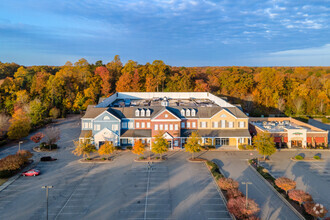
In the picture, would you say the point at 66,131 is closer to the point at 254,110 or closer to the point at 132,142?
the point at 132,142

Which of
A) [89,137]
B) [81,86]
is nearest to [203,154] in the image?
[89,137]

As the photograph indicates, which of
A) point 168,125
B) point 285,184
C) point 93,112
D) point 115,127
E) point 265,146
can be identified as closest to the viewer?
point 285,184

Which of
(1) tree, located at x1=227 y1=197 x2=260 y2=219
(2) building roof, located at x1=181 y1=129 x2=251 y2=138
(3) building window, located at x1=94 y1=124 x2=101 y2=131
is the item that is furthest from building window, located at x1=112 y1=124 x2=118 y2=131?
(1) tree, located at x1=227 y1=197 x2=260 y2=219

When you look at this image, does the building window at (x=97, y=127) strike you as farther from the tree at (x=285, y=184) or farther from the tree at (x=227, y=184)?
the tree at (x=285, y=184)

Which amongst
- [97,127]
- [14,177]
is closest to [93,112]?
[97,127]

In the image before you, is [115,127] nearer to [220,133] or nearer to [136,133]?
[136,133]

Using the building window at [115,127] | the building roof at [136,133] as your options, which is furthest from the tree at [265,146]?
the building window at [115,127]
